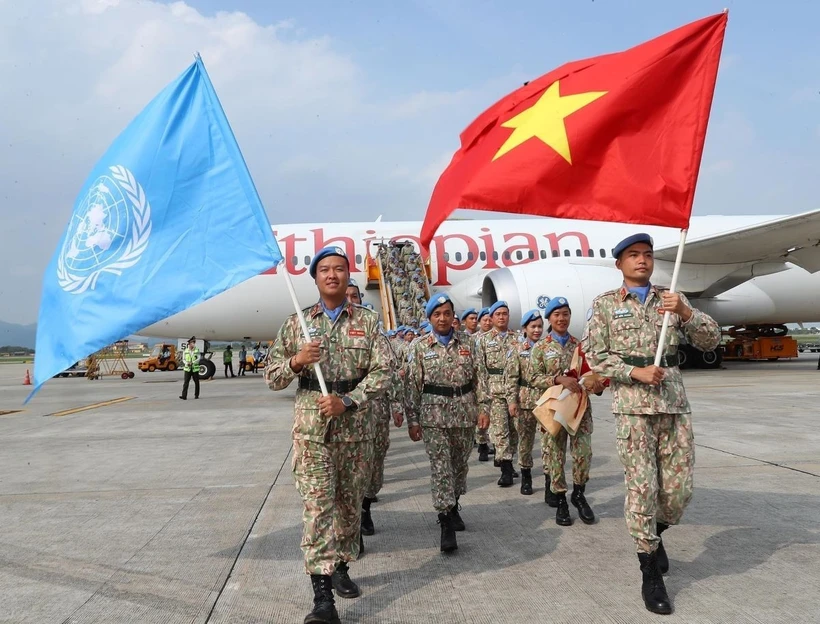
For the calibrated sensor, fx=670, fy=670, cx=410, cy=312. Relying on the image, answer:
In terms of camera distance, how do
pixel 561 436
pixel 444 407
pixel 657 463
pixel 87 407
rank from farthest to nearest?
pixel 87 407, pixel 561 436, pixel 444 407, pixel 657 463

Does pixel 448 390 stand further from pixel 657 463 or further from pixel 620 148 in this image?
pixel 620 148

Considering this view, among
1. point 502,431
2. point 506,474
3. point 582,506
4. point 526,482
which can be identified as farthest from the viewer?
point 502,431

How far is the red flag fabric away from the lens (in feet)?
13.3

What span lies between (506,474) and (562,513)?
1377mm

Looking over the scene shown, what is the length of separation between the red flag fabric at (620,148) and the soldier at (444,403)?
95 cm

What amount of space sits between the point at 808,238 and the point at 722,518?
1227 cm

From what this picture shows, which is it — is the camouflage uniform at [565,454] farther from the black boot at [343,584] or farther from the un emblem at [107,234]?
the un emblem at [107,234]

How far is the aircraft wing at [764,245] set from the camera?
14.0 meters

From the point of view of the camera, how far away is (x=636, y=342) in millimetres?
3709

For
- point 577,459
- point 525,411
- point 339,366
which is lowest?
point 577,459

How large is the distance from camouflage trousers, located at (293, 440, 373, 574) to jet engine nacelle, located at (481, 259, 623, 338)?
410 inches

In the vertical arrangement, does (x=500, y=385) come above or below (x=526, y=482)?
above

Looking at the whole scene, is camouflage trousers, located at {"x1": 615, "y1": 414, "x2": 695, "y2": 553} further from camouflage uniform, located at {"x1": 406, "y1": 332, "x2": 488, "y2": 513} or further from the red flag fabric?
camouflage uniform, located at {"x1": 406, "y1": 332, "x2": 488, "y2": 513}

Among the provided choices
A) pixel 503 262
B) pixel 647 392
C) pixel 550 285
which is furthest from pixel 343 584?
pixel 503 262
